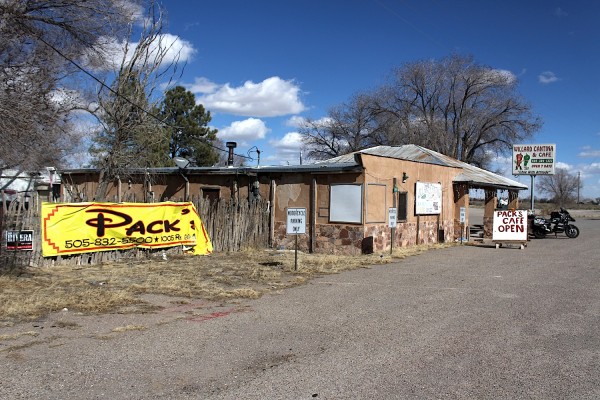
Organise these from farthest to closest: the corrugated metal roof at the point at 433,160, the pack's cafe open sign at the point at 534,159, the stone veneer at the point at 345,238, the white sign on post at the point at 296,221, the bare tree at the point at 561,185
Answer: the bare tree at the point at 561,185 < the pack's cafe open sign at the point at 534,159 < the corrugated metal roof at the point at 433,160 < the stone veneer at the point at 345,238 < the white sign on post at the point at 296,221

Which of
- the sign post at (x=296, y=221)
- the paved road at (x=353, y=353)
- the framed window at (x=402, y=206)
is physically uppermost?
the framed window at (x=402, y=206)

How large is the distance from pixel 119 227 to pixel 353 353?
938 cm

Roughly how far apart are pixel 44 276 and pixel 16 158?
2489 millimetres

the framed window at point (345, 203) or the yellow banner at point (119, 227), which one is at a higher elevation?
the framed window at point (345, 203)

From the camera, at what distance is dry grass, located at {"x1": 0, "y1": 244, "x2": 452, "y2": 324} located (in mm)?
8469

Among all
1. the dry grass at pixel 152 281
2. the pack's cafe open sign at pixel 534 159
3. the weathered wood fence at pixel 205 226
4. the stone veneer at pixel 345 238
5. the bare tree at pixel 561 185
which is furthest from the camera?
the bare tree at pixel 561 185

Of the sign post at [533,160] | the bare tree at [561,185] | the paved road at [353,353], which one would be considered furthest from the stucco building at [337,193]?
the bare tree at [561,185]

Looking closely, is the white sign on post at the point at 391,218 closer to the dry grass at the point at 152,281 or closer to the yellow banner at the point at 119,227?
the dry grass at the point at 152,281

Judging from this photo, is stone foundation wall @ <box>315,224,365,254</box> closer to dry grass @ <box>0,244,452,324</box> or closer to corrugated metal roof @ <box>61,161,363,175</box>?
dry grass @ <box>0,244,452,324</box>

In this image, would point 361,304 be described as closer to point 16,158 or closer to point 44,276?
point 44,276

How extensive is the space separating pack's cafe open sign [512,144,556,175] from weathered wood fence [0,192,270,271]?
28.2 metres

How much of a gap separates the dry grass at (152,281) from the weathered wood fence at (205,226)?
0.37 m

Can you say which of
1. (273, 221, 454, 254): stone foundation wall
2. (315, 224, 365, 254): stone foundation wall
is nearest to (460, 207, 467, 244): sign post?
(273, 221, 454, 254): stone foundation wall

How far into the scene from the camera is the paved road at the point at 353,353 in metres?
5.01
